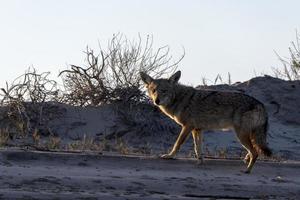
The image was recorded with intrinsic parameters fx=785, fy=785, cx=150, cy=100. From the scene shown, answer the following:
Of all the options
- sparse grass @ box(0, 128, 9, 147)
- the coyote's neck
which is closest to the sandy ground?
the coyote's neck

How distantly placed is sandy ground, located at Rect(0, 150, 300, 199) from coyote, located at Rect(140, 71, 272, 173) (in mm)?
324

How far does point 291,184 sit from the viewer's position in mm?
9516

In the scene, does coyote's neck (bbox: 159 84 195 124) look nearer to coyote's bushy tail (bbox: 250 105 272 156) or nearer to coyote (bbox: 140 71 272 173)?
coyote (bbox: 140 71 272 173)

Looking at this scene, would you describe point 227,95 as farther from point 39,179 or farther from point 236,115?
point 39,179

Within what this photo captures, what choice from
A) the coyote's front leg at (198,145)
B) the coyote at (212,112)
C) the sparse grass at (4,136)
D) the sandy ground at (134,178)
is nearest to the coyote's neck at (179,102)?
the coyote at (212,112)

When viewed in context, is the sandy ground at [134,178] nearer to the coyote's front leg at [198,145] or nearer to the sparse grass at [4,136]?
the coyote's front leg at [198,145]

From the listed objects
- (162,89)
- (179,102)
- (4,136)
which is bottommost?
(4,136)

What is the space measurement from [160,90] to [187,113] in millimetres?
581

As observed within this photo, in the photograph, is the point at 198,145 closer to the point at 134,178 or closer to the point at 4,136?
the point at 134,178

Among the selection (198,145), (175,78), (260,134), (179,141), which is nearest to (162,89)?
(175,78)

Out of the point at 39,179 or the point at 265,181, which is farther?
the point at 265,181

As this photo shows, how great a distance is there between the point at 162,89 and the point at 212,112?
917 mm

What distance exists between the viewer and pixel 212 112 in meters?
10.4

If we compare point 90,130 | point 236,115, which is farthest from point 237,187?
point 90,130
